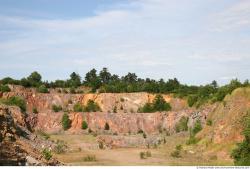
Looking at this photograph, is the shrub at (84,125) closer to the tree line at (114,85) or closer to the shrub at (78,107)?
the shrub at (78,107)

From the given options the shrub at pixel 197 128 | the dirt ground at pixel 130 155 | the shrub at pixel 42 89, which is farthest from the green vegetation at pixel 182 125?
the shrub at pixel 42 89

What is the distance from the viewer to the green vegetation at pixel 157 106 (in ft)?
260

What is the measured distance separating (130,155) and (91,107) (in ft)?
121

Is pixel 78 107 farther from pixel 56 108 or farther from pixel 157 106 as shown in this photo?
pixel 157 106

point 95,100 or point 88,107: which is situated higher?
point 95,100

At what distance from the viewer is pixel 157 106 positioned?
7938 cm

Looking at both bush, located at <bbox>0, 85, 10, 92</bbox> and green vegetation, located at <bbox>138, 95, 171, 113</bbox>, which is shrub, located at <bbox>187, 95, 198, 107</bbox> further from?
bush, located at <bbox>0, 85, 10, 92</bbox>

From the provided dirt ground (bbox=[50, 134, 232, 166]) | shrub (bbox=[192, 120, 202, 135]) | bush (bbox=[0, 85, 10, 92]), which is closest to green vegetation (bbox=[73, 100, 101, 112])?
bush (bbox=[0, 85, 10, 92])

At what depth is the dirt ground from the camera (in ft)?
116

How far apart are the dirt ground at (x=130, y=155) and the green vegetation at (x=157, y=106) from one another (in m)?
17.5

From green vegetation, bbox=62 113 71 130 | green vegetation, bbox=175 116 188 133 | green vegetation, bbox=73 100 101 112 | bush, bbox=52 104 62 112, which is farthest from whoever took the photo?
green vegetation, bbox=73 100 101 112

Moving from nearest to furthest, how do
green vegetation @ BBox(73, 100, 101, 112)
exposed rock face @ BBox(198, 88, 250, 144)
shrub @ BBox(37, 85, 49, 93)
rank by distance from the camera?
exposed rock face @ BBox(198, 88, 250, 144) < green vegetation @ BBox(73, 100, 101, 112) < shrub @ BBox(37, 85, 49, 93)

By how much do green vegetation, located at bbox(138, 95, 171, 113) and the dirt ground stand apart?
17.5m

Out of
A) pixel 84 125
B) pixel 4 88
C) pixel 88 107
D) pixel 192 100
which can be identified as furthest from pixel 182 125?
pixel 4 88
